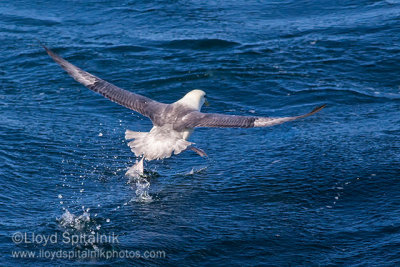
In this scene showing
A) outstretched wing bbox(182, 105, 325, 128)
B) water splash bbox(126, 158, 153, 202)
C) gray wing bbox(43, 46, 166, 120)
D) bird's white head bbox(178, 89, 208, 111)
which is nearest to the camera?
outstretched wing bbox(182, 105, 325, 128)

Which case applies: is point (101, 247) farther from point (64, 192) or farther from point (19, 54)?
point (19, 54)

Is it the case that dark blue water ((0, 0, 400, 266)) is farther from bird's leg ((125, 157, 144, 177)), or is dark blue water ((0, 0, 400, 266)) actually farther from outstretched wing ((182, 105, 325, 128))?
outstretched wing ((182, 105, 325, 128))

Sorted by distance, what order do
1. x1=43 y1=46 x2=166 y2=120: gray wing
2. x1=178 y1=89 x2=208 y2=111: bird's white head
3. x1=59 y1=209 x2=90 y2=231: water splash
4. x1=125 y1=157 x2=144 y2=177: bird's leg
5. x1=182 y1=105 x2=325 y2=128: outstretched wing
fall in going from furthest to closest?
1. x1=178 y1=89 x2=208 y2=111: bird's white head
2. x1=43 y1=46 x2=166 y2=120: gray wing
3. x1=125 y1=157 x2=144 y2=177: bird's leg
4. x1=182 y1=105 x2=325 y2=128: outstretched wing
5. x1=59 y1=209 x2=90 y2=231: water splash

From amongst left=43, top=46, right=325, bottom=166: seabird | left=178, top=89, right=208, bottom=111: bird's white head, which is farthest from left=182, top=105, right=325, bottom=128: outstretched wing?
left=178, top=89, right=208, bottom=111: bird's white head

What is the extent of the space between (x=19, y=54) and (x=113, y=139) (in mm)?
5678

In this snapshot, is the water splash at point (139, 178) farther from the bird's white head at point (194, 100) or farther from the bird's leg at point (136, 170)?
the bird's white head at point (194, 100)

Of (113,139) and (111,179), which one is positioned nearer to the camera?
(111,179)

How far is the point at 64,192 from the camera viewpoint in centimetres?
918

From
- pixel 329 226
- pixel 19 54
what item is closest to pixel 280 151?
pixel 329 226

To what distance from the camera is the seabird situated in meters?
8.65

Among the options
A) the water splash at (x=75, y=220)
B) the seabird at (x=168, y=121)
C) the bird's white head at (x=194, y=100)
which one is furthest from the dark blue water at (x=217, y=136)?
the bird's white head at (x=194, y=100)

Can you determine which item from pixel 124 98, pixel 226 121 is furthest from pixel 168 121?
pixel 226 121

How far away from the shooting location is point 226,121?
28.4 ft

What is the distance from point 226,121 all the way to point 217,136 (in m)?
2.67
